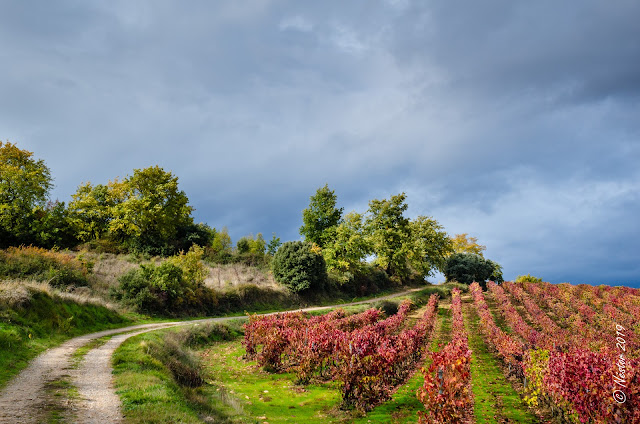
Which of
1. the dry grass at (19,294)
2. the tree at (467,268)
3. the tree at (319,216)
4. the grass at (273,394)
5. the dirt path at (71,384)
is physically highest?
the tree at (319,216)

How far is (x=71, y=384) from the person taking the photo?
826 centimetres

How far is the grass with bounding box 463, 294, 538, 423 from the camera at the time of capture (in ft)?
29.6

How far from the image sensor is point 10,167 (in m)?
33.6

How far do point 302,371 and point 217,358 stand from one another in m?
6.01

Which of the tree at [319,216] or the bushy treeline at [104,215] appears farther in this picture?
the tree at [319,216]

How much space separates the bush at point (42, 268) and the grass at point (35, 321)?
3806mm

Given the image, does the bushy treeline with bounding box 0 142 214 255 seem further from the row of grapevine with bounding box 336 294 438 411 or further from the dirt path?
the row of grapevine with bounding box 336 294 438 411

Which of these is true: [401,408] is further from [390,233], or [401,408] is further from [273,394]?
[390,233]

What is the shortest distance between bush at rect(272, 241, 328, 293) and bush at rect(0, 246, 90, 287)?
57.3 ft

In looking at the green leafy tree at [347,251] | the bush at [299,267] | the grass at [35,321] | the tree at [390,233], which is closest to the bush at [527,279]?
the tree at [390,233]

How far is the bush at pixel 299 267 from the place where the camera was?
34500mm

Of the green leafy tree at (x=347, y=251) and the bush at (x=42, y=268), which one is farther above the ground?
the green leafy tree at (x=347, y=251)

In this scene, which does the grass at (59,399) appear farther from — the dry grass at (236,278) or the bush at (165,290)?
the dry grass at (236,278)

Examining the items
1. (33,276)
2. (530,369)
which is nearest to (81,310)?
(33,276)
